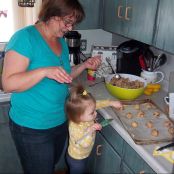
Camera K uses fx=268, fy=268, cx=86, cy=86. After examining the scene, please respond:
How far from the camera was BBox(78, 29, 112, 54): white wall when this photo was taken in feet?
7.63

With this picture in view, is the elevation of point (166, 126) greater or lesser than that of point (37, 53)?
lesser

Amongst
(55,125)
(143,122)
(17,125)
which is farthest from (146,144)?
(17,125)

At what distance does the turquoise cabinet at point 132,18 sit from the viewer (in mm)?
1474

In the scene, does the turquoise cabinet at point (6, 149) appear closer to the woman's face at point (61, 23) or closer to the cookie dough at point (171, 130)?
the woman's face at point (61, 23)

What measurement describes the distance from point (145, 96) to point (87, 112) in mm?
541

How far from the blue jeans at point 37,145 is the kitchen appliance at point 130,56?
0.72 meters

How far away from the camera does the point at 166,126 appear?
1398 millimetres

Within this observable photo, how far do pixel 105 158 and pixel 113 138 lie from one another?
0.19 metres

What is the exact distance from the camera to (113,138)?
1.49 m

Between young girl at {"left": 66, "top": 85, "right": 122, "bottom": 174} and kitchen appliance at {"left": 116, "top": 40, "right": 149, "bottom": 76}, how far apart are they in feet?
1.60

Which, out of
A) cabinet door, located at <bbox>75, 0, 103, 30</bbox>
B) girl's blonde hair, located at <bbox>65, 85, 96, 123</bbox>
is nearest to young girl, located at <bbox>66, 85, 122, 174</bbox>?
girl's blonde hair, located at <bbox>65, 85, 96, 123</bbox>

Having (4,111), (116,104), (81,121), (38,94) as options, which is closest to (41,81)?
(38,94)

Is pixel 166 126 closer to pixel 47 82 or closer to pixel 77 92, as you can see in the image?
pixel 77 92

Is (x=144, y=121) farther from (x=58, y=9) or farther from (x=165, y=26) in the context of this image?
(x=58, y=9)
